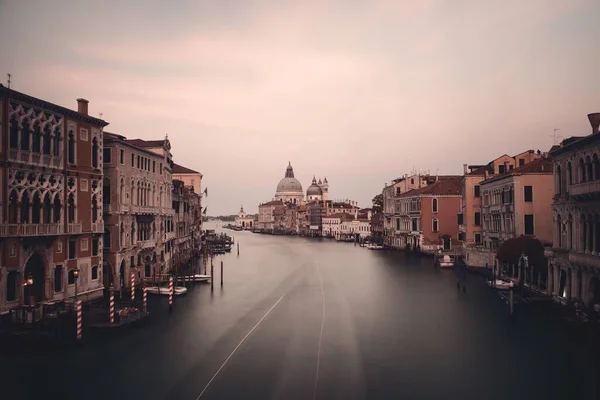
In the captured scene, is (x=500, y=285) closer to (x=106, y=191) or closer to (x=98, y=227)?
(x=98, y=227)

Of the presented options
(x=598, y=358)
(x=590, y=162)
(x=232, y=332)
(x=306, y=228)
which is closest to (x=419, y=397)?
(x=598, y=358)

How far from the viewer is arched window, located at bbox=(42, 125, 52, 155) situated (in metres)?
25.4

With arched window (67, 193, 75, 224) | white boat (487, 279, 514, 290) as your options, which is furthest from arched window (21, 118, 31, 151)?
white boat (487, 279, 514, 290)

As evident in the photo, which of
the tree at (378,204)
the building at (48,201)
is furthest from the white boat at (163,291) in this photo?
the tree at (378,204)

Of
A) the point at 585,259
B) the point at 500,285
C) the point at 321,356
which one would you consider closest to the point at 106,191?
the point at 321,356

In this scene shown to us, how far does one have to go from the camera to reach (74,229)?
27.3 meters

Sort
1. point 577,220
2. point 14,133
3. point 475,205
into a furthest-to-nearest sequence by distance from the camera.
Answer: point 475,205 < point 577,220 < point 14,133

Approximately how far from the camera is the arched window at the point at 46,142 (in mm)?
25361

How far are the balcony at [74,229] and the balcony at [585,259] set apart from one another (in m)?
24.9

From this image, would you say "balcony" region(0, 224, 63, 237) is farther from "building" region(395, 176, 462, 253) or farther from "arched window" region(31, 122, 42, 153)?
"building" region(395, 176, 462, 253)

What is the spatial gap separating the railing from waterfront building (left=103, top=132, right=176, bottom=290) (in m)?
23.7

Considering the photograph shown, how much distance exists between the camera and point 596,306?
21969 millimetres

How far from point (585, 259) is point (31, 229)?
25.4 metres

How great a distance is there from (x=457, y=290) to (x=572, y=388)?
67.0 feet
